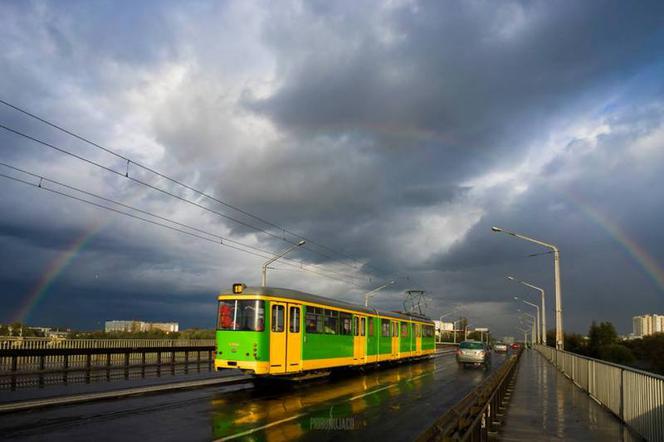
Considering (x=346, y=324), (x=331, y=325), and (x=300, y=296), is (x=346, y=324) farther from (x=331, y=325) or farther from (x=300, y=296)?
(x=300, y=296)

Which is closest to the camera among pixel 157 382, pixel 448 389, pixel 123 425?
pixel 123 425

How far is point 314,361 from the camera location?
22078mm

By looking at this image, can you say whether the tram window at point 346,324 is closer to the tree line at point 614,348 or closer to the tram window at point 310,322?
the tram window at point 310,322

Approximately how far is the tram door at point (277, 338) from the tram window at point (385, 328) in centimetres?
1343

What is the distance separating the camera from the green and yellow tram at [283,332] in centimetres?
1892

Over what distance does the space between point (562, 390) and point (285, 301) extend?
10446 millimetres

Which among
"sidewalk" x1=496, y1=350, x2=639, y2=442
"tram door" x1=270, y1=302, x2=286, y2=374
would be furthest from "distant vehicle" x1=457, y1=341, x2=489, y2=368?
"tram door" x1=270, y1=302, x2=286, y2=374

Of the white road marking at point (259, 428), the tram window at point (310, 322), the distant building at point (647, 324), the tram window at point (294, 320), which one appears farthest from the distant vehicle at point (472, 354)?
the distant building at point (647, 324)

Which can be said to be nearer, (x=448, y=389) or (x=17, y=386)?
(x=17, y=386)

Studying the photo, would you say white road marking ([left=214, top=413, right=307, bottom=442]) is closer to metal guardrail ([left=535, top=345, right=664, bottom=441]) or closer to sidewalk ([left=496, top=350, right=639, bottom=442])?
sidewalk ([left=496, top=350, right=639, bottom=442])

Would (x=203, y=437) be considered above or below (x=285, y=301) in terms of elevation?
below

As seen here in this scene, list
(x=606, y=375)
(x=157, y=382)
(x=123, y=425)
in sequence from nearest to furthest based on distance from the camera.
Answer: (x=123, y=425) → (x=606, y=375) → (x=157, y=382)

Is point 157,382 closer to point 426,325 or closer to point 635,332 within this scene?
point 426,325

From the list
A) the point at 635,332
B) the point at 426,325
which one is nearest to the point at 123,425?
the point at 426,325
